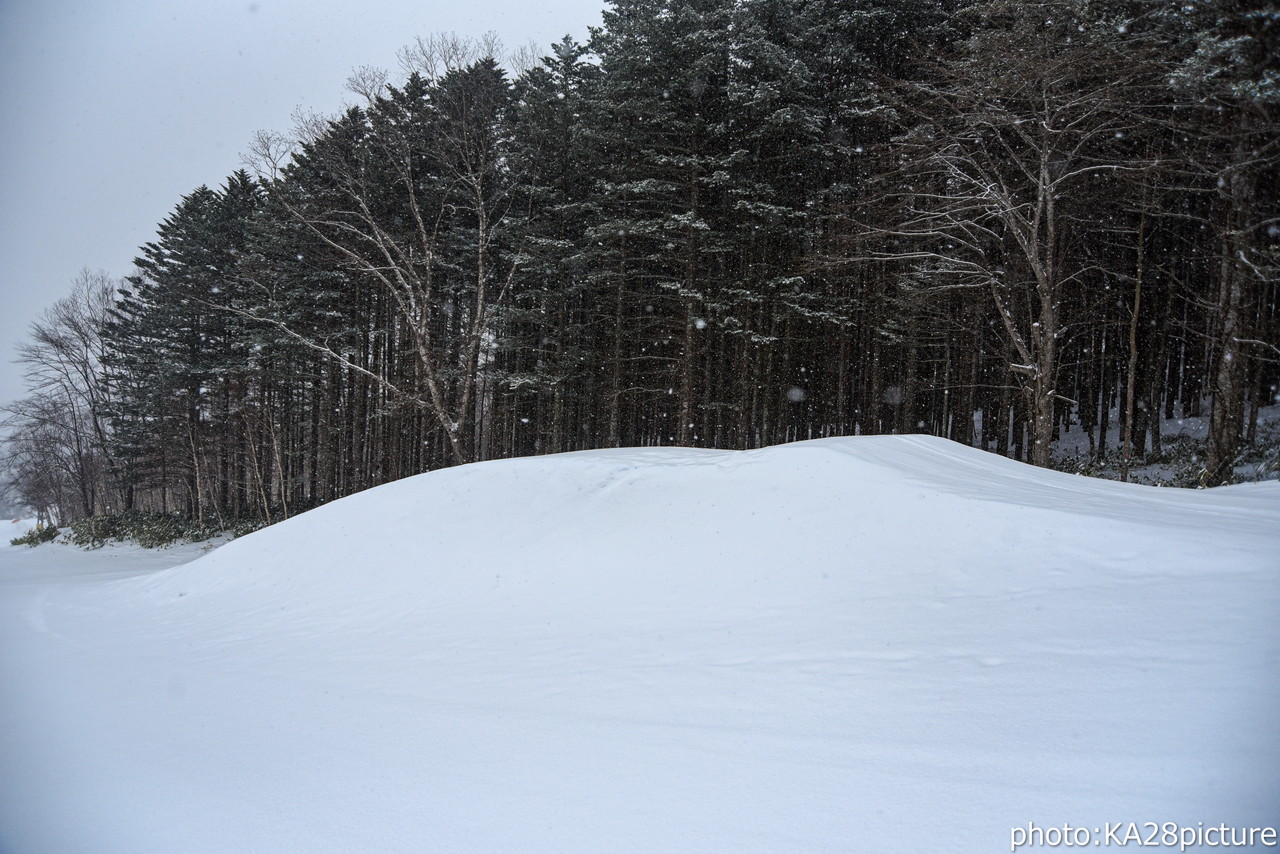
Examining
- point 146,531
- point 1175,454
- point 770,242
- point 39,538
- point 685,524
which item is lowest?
point 39,538

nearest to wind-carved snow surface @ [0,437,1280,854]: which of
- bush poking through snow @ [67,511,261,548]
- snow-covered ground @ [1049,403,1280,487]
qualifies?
snow-covered ground @ [1049,403,1280,487]

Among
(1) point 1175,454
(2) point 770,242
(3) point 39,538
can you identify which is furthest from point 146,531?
(1) point 1175,454

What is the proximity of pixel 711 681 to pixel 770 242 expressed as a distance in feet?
54.8

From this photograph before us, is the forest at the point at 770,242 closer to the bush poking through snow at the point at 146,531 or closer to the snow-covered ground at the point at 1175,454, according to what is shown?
the snow-covered ground at the point at 1175,454

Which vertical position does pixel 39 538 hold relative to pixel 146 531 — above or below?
below

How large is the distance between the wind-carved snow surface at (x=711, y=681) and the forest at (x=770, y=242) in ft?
24.6

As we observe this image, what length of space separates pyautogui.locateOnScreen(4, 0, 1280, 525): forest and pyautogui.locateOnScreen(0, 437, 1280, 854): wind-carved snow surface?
7504 millimetres

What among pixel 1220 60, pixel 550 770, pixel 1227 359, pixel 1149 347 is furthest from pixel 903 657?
pixel 1149 347

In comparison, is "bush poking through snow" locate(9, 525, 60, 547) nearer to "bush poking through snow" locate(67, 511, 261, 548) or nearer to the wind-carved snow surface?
"bush poking through snow" locate(67, 511, 261, 548)

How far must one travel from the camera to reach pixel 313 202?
723 inches

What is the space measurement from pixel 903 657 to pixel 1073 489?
13.2ft

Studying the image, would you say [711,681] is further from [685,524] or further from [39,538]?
[39,538]

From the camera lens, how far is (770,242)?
18125 mm

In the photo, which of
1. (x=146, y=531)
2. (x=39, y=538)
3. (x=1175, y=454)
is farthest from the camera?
(x=39, y=538)
